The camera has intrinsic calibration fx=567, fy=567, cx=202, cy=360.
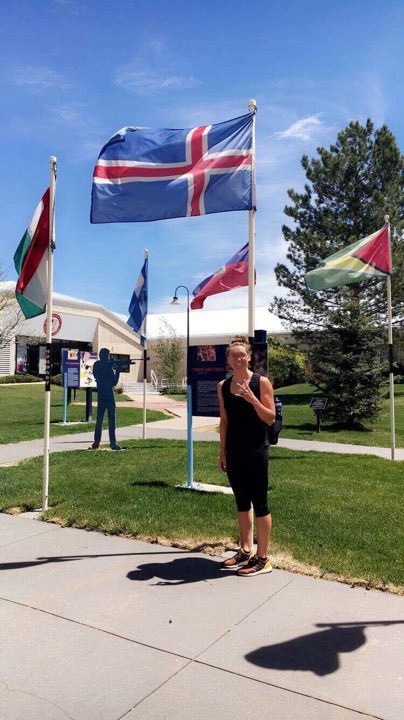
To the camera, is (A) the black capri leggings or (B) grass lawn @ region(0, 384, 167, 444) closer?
(A) the black capri leggings

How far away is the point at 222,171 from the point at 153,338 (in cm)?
4285

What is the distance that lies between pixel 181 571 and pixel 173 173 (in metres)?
4.47

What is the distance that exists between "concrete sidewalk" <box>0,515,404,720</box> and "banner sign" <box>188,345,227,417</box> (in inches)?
113

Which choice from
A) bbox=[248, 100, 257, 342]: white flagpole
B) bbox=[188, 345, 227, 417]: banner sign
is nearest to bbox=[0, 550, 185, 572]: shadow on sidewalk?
bbox=[248, 100, 257, 342]: white flagpole

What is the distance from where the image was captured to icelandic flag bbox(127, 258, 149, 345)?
13.2 m

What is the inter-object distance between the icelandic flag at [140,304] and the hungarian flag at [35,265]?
6.26 metres

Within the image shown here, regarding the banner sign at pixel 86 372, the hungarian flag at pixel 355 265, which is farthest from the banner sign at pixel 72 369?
the hungarian flag at pixel 355 265

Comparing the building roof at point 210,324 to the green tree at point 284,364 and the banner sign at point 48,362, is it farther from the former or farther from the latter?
Result: the banner sign at point 48,362

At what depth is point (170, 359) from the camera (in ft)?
144

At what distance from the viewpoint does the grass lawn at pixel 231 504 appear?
5059mm

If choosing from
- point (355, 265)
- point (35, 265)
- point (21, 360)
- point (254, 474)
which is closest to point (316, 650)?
point (254, 474)

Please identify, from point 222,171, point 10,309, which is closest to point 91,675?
point 222,171

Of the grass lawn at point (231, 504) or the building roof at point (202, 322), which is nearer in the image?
the grass lawn at point (231, 504)

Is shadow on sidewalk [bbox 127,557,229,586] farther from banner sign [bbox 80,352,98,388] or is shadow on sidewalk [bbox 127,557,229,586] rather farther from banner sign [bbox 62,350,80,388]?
banner sign [bbox 62,350,80,388]
